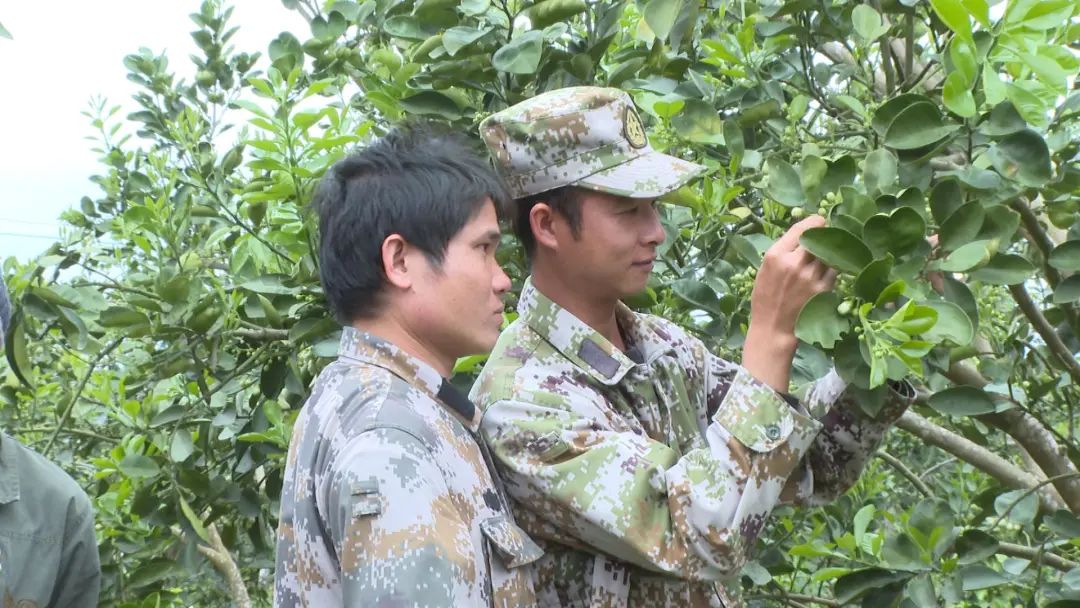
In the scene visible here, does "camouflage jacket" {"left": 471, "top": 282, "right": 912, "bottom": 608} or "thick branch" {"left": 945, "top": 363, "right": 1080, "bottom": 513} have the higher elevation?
"camouflage jacket" {"left": 471, "top": 282, "right": 912, "bottom": 608}

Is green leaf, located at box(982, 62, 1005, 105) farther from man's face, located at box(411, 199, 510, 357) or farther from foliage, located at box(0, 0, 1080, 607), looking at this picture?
man's face, located at box(411, 199, 510, 357)

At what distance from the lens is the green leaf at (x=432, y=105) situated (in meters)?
2.50

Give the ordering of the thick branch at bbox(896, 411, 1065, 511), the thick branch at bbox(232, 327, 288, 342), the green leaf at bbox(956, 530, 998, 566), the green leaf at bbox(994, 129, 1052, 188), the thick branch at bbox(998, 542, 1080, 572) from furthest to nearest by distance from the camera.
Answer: the thick branch at bbox(896, 411, 1065, 511) → the thick branch at bbox(232, 327, 288, 342) → the thick branch at bbox(998, 542, 1080, 572) → the green leaf at bbox(956, 530, 998, 566) → the green leaf at bbox(994, 129, 1052, 188)

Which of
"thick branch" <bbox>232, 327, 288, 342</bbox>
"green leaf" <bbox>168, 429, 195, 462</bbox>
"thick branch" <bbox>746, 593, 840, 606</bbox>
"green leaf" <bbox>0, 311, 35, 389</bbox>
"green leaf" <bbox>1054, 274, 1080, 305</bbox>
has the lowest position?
"thick branch" <bbox>746, 593, 840, 606</bbox>

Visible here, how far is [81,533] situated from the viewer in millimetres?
2275

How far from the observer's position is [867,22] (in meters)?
2.00

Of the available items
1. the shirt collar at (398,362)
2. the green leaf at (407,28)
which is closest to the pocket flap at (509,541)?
the shirt collar at (398,362)

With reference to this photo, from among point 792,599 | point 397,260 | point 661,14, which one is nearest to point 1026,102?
point 661,14

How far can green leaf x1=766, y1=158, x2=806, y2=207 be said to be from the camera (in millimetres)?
1803

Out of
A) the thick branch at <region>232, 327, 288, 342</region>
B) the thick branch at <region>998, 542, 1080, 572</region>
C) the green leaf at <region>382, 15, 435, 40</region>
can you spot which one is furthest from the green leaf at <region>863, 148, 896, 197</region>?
the thick branch at <region>232, 327, 288, 342</region>

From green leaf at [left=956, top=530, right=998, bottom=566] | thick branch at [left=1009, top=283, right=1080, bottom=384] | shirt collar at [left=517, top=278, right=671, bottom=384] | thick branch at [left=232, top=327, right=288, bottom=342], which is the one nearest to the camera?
shirt collar at [left=517, top=278, right=671, bottom=384]

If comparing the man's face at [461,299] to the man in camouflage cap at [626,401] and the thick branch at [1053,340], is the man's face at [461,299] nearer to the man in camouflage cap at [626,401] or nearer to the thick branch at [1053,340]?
the man in camouflage cap at [626,401]

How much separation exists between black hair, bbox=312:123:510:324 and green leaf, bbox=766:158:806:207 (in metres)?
0.37

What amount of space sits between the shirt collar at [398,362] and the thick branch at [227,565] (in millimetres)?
1307
